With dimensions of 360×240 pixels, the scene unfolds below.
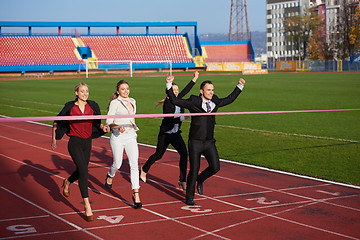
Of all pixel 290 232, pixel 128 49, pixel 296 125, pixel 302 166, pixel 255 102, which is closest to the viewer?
pixel 290 232

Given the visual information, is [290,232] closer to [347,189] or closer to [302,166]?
[347,189]

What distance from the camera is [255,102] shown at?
91.3 ft

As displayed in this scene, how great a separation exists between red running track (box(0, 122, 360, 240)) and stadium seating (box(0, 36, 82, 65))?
67720mm

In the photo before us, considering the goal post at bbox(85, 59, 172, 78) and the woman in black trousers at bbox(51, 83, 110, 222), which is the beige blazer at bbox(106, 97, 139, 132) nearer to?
the woman in black trousers at bbox(51, 83, 110, 222)

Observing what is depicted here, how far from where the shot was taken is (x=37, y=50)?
80.7 metres

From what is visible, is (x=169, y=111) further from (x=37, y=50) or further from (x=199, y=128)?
(x=37, y=50)

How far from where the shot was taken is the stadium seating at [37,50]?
77.0 meters

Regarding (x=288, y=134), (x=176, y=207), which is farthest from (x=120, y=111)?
(x=288, y=134)

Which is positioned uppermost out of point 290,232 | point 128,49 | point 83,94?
point 128,49

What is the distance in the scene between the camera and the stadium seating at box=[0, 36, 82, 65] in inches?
3031

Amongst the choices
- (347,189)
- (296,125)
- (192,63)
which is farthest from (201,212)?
(192,63)

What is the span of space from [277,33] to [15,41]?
130 metres

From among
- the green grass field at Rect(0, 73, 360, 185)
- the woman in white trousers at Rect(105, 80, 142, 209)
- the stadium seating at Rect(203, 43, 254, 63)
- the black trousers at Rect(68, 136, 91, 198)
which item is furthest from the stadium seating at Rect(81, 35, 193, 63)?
the black trousers at Rect(68, 136, 91, 198)

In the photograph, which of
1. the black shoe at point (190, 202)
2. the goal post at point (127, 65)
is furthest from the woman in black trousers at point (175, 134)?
the goal post at point (127, 65)
